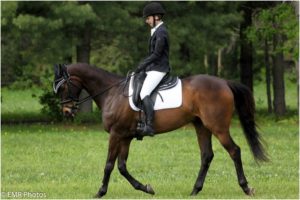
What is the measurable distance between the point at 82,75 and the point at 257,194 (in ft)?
10.8

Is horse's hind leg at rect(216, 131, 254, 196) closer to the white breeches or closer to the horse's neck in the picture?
the white breeches

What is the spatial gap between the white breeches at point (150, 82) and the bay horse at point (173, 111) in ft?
1.13

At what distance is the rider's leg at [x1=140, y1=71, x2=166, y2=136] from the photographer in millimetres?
11469

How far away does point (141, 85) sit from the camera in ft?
38.2

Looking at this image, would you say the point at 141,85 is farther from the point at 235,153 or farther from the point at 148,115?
the point at 235,153

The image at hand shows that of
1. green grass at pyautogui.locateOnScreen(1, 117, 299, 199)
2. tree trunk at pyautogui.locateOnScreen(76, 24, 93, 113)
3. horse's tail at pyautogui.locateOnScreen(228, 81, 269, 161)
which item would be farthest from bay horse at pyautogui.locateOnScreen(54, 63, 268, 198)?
tree trunk at pyautogui.locateOnScreen(76, 24, 93, 113)

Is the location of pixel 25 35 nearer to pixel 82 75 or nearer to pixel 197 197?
pixel 82 75

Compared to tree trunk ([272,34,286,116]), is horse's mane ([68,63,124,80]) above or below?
above

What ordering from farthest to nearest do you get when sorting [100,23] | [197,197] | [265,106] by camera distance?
[265,106] < [100,23] < [197,197]

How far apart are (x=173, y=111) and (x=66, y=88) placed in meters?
1.71

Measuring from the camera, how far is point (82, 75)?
11977 millimetres

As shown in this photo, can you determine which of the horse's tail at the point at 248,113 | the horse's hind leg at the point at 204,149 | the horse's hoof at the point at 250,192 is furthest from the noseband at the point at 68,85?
the horse's hoof at the point at 250,192

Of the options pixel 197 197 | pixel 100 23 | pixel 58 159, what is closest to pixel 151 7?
pixel 197 197

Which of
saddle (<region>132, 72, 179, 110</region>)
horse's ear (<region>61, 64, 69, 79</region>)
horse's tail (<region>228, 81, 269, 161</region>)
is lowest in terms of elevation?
horse's tail (<region>228, 81, 269, 161</region>)
